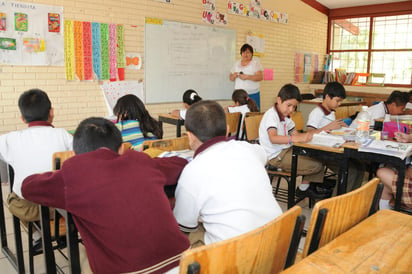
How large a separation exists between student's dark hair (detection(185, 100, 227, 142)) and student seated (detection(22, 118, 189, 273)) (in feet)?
1.07

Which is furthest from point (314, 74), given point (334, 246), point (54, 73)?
point (334, 246)

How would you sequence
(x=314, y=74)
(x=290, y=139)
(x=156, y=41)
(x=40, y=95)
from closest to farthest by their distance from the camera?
1. (x=40, y=95)
2. (x=290, y=139)
3. (x=156, y=41)
4. (x=314, y=74)

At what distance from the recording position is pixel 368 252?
1081mm

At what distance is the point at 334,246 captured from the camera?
110cm

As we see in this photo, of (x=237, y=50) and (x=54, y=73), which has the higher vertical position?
(x=237, y=50)

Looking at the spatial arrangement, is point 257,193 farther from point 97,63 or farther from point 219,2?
point 219,2

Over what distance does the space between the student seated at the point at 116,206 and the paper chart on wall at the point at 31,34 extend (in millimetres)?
3171

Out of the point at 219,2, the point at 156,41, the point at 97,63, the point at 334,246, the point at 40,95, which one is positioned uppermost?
the point at 219,2

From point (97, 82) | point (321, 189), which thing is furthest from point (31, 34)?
point (321, 189)

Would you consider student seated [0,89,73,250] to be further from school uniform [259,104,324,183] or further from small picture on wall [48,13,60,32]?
small picture on wall [48,13,60,32]

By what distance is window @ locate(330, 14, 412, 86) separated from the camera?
789 centimetres

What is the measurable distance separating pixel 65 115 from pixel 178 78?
177 cm

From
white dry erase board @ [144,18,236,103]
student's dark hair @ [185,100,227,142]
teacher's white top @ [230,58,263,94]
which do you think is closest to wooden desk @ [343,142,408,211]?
student's dark hair @ [185,100,227,142]

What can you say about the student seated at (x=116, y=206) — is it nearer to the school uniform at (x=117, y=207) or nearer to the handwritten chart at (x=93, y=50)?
the school uniform at (x=117, y=207)
